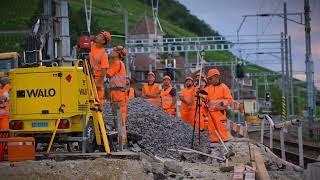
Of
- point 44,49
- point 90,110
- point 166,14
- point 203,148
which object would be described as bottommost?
point 203,148

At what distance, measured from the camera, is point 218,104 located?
15172 millimetres

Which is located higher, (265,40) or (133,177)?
(265,40)

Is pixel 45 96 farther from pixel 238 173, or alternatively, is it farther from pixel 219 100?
pixel 219 100

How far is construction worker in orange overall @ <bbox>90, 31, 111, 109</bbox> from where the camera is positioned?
12688mm

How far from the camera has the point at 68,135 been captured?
11688mm

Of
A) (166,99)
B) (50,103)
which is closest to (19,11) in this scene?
(166,99)

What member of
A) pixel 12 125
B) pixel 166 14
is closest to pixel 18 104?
pixel 12 125

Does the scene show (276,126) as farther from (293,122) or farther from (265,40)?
(265,40)

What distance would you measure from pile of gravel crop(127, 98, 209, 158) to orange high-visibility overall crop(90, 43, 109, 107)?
1677 mm

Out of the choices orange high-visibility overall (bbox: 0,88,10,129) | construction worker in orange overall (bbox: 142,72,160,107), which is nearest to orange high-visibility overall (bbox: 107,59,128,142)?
orange high-visibility overall (bbox: 0,88,10,129)

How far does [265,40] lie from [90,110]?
36.3 metres

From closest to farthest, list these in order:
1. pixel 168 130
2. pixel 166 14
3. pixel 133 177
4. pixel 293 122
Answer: pixel 133 177 < pixel 293 122 < pixel 168 130 < pixel 166 14

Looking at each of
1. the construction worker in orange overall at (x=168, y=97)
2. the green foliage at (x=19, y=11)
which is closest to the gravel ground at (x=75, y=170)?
the green foliage at (x=19, y=11)

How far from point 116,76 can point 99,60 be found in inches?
21.8
